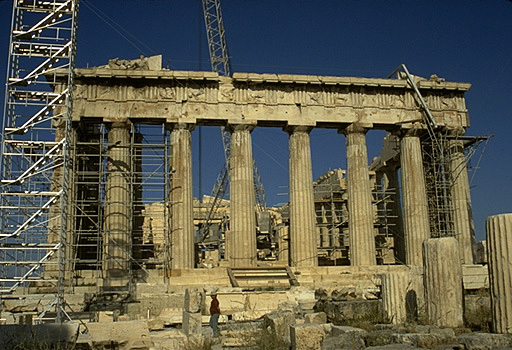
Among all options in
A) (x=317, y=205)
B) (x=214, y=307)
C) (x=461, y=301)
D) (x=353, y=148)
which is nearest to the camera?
(x=461, y=301)

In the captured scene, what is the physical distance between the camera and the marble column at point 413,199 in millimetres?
27078

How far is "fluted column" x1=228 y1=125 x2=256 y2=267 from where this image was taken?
25.5 meters

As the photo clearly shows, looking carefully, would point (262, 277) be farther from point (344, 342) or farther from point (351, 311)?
point (344, 342)

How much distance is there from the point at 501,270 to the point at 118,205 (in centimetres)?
1700

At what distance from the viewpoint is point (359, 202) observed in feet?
88.8

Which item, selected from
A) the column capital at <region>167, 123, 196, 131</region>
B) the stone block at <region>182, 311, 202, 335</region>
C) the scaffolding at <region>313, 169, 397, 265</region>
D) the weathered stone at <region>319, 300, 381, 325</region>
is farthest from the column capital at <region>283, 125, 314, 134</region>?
the stone block at <region>182, 311, 202, 335</region>

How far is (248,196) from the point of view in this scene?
2605 cm

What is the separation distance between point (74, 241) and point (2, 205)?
6.92m

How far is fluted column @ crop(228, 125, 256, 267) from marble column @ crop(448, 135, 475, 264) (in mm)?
9557

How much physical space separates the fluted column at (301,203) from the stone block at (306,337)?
1500 centimetres

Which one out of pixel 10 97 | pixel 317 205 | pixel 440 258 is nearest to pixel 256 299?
pixel 440 258

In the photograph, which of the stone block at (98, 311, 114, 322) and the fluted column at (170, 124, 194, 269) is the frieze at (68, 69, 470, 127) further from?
the stone block at (98, 311, 114, 322)

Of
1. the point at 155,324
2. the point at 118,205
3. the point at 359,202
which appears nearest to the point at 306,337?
the point at 155,324

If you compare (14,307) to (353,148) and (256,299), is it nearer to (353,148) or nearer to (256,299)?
(256,299)
